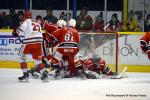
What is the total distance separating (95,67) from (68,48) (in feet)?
2.38

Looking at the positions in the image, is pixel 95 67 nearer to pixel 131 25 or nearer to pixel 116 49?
pixel 116 49

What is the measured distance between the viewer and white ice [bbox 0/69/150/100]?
27.2 ft

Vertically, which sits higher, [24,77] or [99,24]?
[99,24]

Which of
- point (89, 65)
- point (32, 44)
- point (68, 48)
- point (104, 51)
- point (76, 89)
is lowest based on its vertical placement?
point (76, 89)

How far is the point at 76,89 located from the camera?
8.97m

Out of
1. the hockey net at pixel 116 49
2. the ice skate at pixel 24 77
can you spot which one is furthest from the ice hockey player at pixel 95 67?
the ice skate at pixel 24 77

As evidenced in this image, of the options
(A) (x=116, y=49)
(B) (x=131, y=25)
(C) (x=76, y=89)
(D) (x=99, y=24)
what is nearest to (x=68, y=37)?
(C) (x=76, y=89)

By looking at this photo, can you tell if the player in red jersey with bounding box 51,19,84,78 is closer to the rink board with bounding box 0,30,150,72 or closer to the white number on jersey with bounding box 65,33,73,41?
the white number on jersey with bounding box 65,33,73,41

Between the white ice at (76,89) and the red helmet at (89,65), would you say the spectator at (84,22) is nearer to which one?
the red helmet at (89,65)

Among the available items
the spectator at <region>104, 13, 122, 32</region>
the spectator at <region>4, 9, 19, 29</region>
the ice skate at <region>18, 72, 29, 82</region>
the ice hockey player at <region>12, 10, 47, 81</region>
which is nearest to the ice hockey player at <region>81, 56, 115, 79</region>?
the ice hockey player at <region>12, 10, 47, 81</region>

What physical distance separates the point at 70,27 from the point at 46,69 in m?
0.89

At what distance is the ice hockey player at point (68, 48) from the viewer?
32.9ft

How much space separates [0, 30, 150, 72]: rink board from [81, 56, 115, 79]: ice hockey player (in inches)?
18.3

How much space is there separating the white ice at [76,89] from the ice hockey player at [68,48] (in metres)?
0.29
